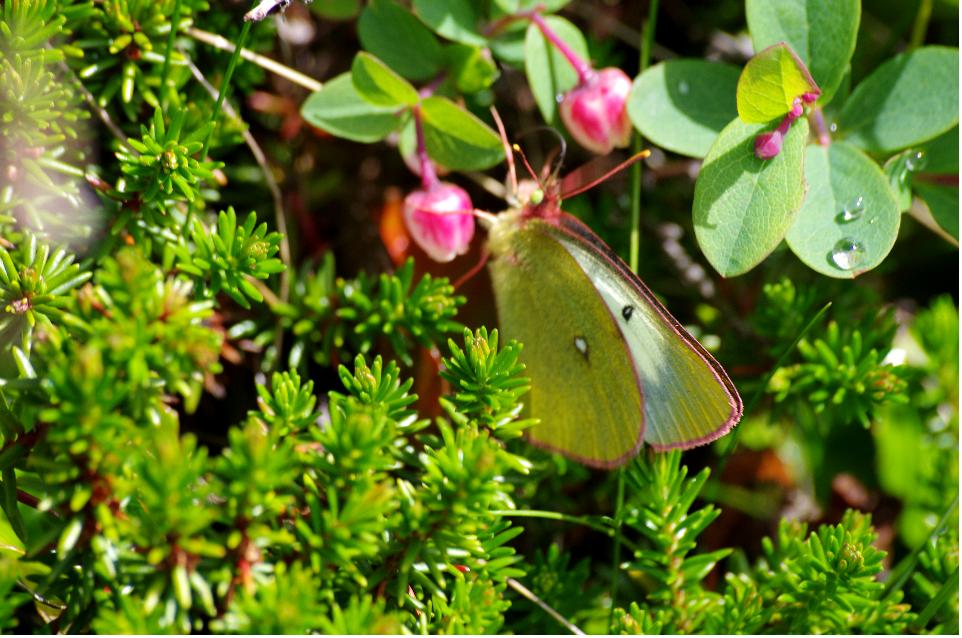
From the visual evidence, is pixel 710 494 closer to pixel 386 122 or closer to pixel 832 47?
pixel 832 47

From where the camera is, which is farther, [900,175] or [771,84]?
[900,175]

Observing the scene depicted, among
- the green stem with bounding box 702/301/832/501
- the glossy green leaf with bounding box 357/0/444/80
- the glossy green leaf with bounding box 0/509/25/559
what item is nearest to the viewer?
the glossy green leaf with bounding box 0/509/25/559

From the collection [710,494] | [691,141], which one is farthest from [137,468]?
[710,494]

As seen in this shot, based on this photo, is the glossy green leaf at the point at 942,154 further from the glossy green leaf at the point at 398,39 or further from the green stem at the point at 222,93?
the green stem at the point at 222,93

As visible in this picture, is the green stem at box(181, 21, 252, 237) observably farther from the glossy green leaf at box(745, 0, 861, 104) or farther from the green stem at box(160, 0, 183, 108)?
Answer: the glossy green leaf at box(745, 0, 861, 104)

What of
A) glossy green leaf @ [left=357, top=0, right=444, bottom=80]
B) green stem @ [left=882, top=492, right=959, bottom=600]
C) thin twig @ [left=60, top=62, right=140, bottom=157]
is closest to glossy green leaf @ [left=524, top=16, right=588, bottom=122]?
glossy green leaf @ [left=357, top=0, right=444, bottom=80]


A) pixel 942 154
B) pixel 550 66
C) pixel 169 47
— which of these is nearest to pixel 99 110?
pixel 169 47

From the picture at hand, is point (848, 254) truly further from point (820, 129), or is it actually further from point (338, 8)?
point (338, 8)

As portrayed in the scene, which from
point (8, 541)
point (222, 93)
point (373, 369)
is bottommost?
point (8, 541)
